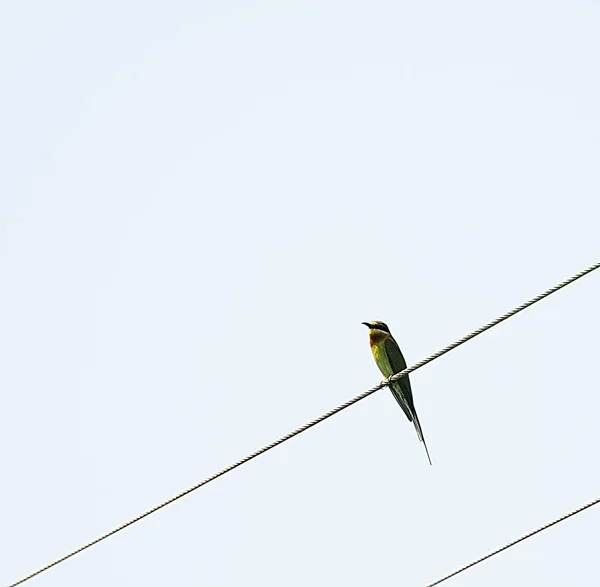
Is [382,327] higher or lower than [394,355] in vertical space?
higher

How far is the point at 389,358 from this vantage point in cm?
1014

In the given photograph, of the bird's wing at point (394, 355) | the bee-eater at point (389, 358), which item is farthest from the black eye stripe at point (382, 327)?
the bird's wing at point (394, 355)

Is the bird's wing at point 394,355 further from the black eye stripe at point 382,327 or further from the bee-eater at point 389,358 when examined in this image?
the black eye stripe at point 382,327

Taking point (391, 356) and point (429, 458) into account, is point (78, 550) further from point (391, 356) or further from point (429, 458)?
point (391, 356)

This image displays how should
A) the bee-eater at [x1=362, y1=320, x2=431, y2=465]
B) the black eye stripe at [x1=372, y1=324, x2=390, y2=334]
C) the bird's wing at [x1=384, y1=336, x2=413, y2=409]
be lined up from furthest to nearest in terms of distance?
the black eye stripe at [x1=372, y1=324, x2=390, y2=334], the bird's wing at [x1=384, y1=336, x2=413, y2=409], the bee-eater at [x1=362, y1=320, x2=431, y2=465]

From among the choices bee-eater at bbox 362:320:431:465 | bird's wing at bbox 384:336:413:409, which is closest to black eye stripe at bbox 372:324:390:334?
bee-eater at bbox 362:320:431:465

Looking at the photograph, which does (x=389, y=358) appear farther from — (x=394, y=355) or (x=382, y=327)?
(x=382, y=327)

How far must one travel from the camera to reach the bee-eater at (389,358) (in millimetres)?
9586

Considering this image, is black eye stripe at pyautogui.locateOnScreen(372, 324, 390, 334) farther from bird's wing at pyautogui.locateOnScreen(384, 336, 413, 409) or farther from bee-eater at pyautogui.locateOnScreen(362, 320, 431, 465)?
bird's wing at pyautogui.locateOnScreen(384, 336, 413, 409)

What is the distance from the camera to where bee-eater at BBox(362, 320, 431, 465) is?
9586 mm

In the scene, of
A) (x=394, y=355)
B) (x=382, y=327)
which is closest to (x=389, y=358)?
(x=394, y=355)

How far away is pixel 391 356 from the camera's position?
400 inches

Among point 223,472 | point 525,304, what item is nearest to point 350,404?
point 223,472

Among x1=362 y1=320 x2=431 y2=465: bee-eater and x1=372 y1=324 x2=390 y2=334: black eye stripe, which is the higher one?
x1=372 y1=324 x2=390 y2=334: black eye stripe
